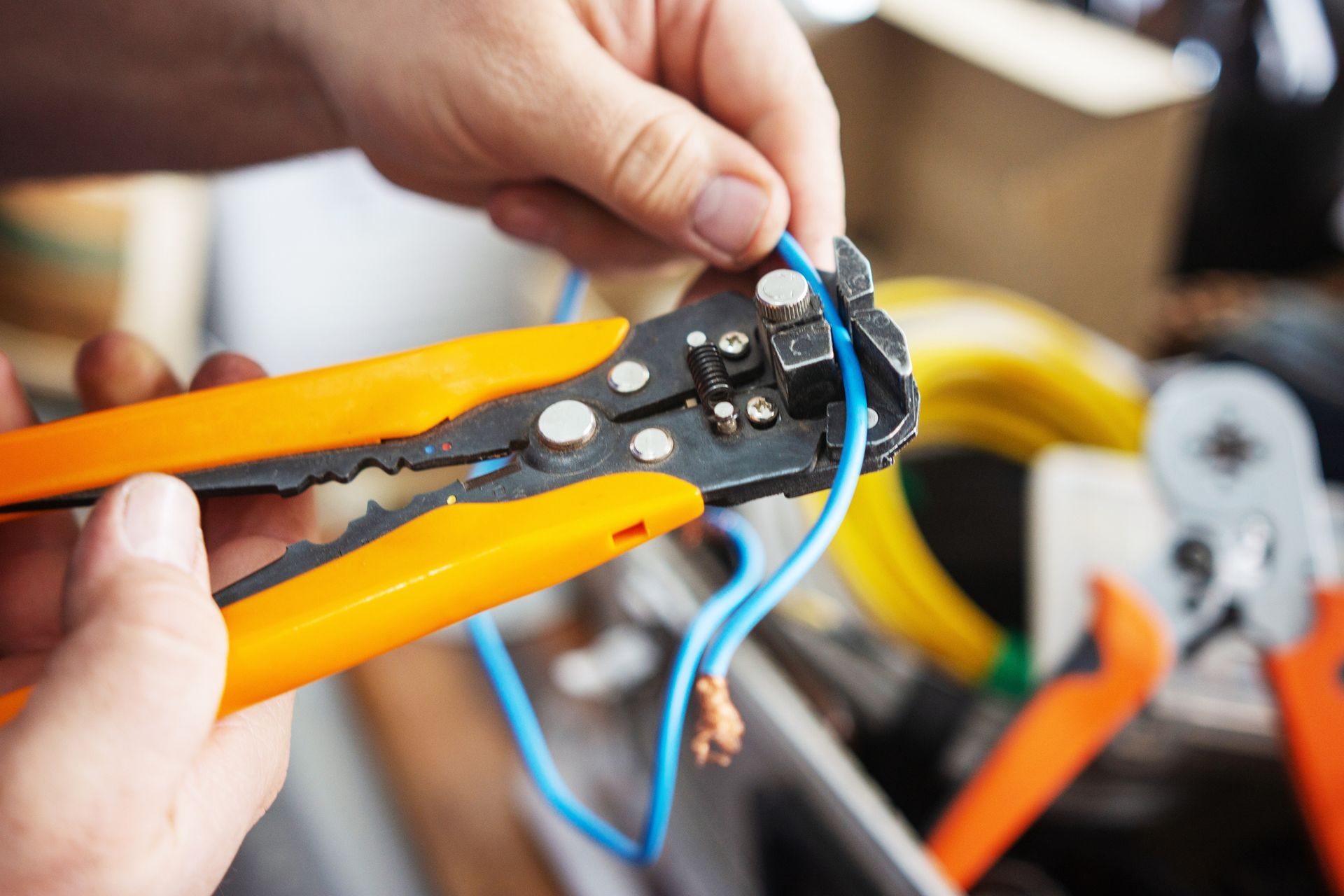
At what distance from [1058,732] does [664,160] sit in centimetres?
41

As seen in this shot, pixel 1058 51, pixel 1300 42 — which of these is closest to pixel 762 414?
pixel 1058 51

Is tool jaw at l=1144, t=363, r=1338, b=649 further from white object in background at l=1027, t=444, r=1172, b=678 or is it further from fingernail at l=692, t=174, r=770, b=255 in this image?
fingernail at l=692, t=174, r=770, b=255

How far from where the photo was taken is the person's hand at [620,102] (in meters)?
0.43

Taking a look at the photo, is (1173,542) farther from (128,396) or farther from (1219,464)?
(128,396)

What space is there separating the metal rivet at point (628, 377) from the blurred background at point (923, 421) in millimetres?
218

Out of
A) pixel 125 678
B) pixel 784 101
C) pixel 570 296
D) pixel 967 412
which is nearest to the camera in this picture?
pixel 125 678

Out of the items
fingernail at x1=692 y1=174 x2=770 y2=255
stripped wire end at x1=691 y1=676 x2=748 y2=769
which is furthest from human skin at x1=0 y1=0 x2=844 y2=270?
stripped wire end at x1=691 y1=676 x2=748 y2=769

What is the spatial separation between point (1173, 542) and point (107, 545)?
57 cm

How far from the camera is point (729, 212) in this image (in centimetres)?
42

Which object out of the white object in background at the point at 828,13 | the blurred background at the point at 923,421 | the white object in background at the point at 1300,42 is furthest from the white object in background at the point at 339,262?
the white object in background at the point at 1300,42

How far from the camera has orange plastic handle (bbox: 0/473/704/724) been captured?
297 mm

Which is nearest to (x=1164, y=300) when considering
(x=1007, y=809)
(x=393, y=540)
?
(x=1007, y=809)

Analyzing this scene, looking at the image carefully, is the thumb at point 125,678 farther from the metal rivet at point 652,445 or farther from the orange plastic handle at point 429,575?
the metal rivet at point 652,445

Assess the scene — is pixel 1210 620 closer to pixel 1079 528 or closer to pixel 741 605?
pixel 1079 528
